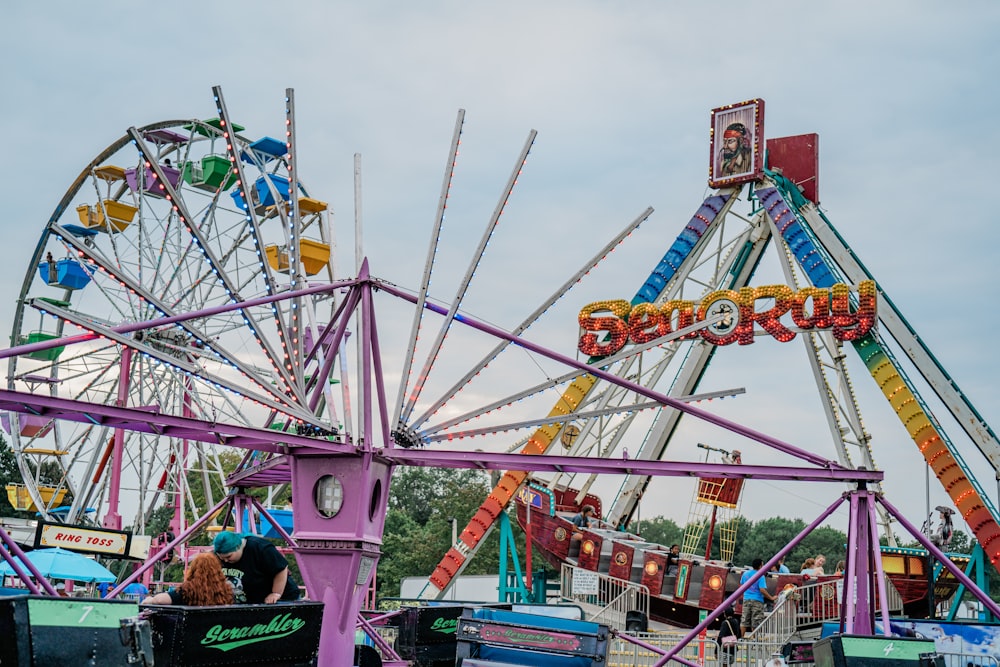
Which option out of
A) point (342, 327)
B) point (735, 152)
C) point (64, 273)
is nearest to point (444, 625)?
point (342, 327)

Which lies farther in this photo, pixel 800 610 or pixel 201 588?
pixel 800 610

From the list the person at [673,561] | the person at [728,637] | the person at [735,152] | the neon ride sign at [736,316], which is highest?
the person at [735,152]

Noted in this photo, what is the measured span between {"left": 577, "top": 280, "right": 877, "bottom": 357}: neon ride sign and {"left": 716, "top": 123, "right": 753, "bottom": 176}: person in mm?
4386

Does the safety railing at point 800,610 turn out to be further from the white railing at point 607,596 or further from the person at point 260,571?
the person at point 260,571

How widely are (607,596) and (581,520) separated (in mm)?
2921

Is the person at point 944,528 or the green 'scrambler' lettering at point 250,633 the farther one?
the person at point 944,528

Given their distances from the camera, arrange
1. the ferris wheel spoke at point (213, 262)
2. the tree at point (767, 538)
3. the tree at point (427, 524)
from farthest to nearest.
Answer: the tree at point (767, 538) < the tree at point (427, 524) < the ferris wheel spoke at point (213, 262)

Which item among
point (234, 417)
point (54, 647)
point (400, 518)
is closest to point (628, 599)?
point (234, 417)

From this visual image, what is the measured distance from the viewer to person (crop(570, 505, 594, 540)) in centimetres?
2998

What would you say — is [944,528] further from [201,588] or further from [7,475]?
[7,475]

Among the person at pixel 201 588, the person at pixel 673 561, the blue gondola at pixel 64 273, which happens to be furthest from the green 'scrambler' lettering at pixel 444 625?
the blue gondola at pixel 64 273

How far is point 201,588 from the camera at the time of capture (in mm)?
8086

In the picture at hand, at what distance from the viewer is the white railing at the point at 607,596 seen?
26859mm

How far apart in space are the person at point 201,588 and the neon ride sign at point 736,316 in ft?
67.1
